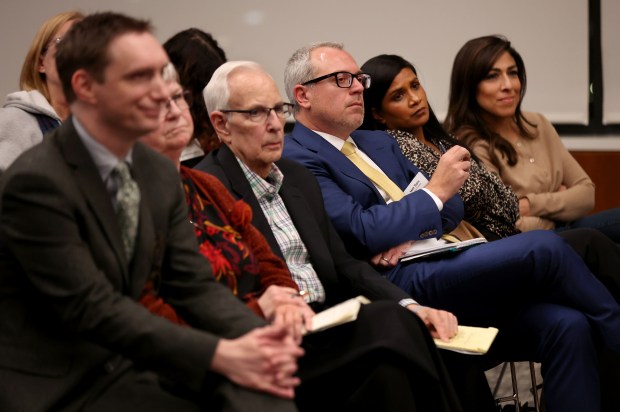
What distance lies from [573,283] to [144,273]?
148 centimetres

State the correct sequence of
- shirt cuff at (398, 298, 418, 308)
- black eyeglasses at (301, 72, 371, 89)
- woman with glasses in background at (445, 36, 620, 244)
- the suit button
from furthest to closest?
woman with glasses in background at (445, 36, 620, 244), black eyeglasses at (301, 72, 371, 89), shirt cuff at (398, 298, 418, 308), the suit button

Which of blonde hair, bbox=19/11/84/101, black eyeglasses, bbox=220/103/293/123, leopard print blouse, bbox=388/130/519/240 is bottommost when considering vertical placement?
leopard print blouse, bbox=388/130/519/240

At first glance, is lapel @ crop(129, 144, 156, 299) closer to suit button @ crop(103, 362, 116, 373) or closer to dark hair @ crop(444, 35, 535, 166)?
suit button @ crop(103, 362, 116, 373)

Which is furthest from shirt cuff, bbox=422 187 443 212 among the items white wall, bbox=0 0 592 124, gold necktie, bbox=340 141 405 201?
white wall, bbox=0 0 592 124

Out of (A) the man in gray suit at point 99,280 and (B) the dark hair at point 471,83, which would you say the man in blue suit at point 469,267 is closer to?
(B) the dark hair at point 471,83

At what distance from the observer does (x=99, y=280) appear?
1.71m

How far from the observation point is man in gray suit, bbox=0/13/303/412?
1.69m

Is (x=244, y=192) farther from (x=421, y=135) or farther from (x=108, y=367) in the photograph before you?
(x=421, y=135)

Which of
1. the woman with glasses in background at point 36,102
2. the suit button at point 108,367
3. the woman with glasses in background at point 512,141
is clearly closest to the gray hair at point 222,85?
the woman with glasses in background at point 36,102

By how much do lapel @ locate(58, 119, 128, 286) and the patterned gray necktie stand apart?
4 centimetres

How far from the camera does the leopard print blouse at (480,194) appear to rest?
3467 mm

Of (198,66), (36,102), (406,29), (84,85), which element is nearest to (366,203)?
(198,66)

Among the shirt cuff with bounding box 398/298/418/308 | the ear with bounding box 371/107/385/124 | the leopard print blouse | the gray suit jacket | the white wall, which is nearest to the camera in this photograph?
the gray suit jacket

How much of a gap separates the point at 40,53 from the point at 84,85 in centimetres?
128
